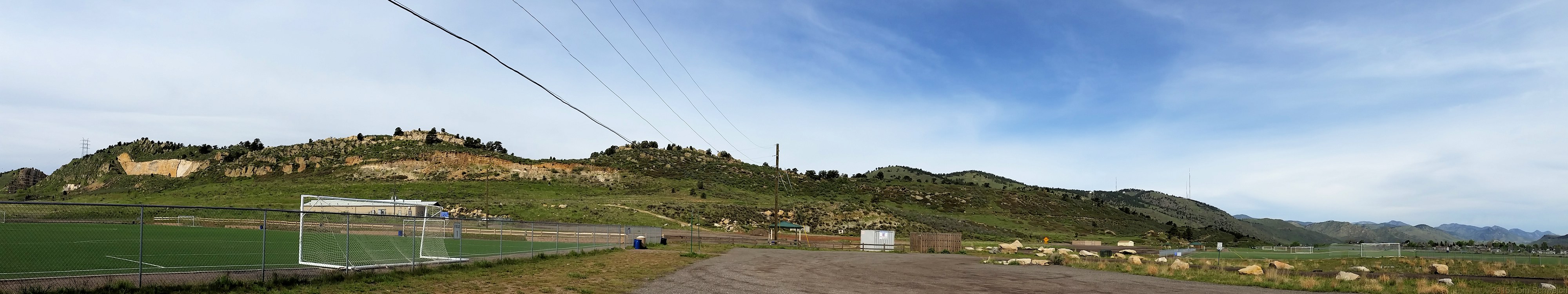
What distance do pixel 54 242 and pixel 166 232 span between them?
1574 cm

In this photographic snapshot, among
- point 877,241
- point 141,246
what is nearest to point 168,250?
point 141,246

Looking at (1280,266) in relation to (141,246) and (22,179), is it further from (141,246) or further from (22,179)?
(22,179)

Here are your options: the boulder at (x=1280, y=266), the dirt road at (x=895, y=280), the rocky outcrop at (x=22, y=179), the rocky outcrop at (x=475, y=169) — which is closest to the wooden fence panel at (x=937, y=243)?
the dirt road at (x=895, y=280)

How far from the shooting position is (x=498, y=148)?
158 m

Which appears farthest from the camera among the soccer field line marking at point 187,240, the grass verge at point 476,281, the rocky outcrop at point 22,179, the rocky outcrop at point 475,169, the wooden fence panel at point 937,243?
the rocky outcrop at point 22,179

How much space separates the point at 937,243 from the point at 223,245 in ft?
125

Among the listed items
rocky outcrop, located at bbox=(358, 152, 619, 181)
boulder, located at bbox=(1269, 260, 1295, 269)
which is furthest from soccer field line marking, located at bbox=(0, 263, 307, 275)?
rocky outcrop, located at bbox=(358, 152, 619, 181)

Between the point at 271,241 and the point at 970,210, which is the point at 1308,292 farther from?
the point at 970,210

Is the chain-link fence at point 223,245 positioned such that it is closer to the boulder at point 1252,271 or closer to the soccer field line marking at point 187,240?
the soccer field line marking at point 187,240

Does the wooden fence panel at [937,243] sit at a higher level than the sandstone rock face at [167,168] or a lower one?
lower

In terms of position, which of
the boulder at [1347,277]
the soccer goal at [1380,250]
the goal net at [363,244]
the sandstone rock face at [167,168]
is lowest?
the soccer goal at [1380,250]

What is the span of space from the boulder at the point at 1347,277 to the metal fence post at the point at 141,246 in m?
29.0

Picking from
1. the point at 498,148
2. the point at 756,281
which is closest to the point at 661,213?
the point at 756,281

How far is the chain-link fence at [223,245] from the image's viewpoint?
17.0 meters
